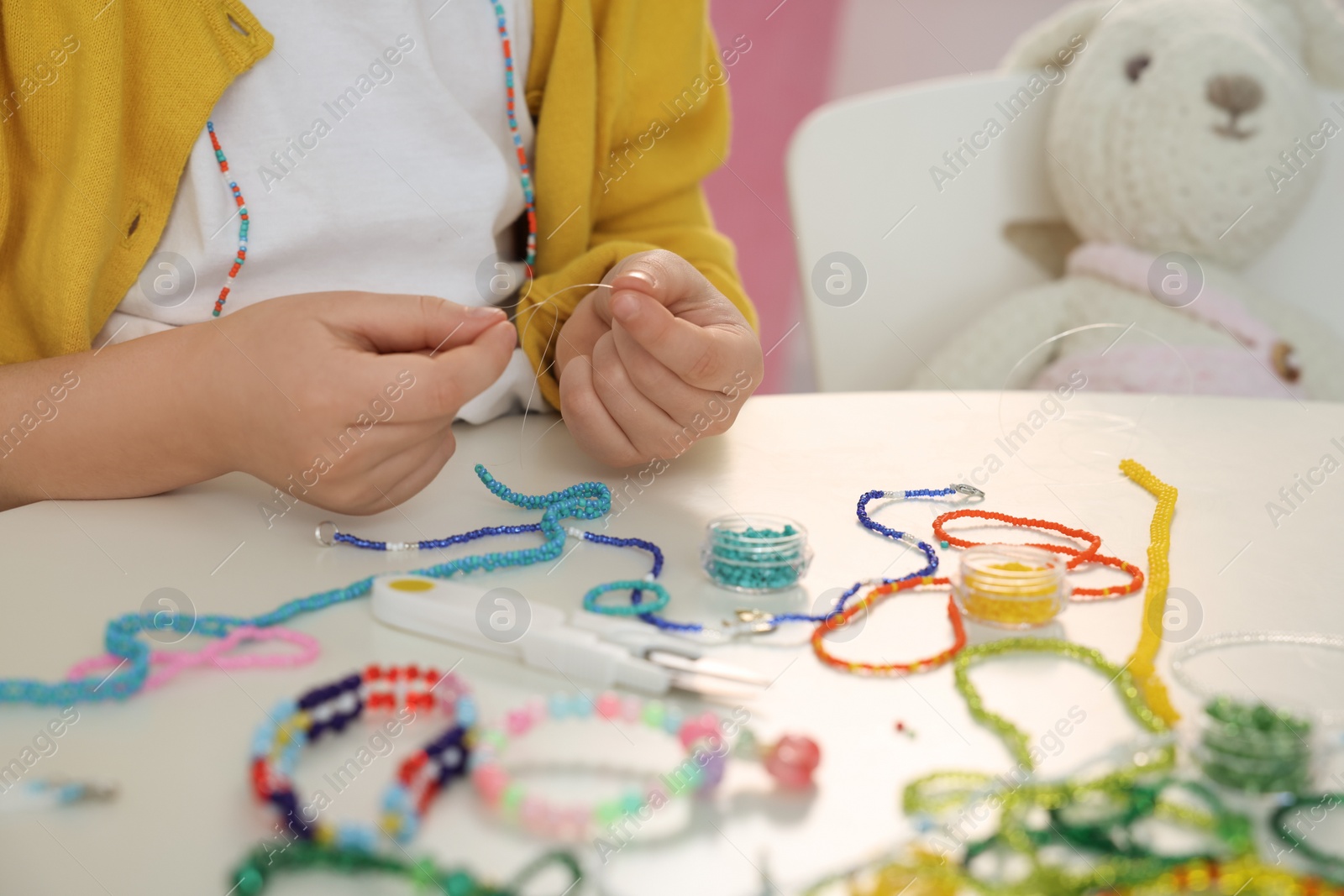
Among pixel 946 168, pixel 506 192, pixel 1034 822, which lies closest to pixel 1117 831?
pixel 1034 822

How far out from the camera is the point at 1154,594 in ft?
1.40

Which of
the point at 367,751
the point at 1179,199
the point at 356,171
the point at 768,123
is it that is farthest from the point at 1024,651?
the point at 768,123

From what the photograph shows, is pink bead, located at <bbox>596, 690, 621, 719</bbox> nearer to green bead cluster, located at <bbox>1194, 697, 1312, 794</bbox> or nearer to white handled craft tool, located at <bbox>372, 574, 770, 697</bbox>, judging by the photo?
white handled craft tool, located at <bbox>372, 574, 770, 697</bbox>

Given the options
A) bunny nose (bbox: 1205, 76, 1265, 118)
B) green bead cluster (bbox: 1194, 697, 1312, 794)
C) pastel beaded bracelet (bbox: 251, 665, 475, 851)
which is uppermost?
bunny nose (bbox: 1205, 76, 1265, 118)

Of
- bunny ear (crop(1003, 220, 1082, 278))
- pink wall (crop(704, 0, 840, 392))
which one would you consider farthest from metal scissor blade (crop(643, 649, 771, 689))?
pink wall (crop(704, 0, 840, 392))

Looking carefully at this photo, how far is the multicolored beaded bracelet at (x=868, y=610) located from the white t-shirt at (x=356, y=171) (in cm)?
34

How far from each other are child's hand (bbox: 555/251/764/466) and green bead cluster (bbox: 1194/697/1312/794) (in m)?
0.32

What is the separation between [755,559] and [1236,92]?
2.77ft

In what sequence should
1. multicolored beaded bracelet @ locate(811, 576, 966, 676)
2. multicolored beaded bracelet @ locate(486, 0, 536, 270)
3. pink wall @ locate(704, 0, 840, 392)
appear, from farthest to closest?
pink wall @ locate(704, 0, 840, 392), multicolored beaded bracelet @ locate(486, 0, 536, 270), multicolored beaded bracelet @ locate(811, 576, 966, 676)

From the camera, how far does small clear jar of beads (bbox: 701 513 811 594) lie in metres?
0.43

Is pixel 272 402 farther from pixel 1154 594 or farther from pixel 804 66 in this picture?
pixel 804 66

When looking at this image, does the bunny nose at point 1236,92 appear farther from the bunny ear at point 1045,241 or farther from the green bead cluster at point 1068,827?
the green bead cluster at point 1068,827

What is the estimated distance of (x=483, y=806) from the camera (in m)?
0.29

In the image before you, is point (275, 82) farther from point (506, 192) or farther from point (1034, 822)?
point (1034, 822)
